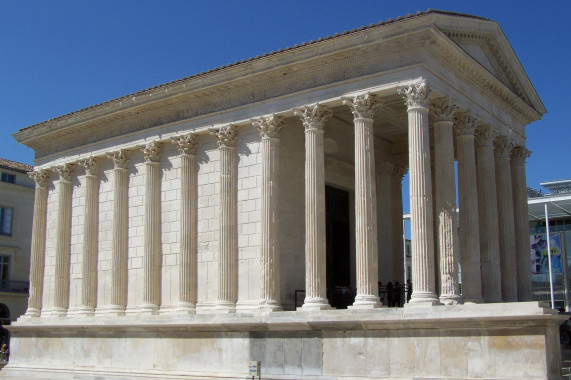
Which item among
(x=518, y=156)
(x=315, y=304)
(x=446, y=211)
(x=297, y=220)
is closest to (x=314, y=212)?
(x=297, y=220)

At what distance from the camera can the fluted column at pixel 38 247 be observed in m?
30.0

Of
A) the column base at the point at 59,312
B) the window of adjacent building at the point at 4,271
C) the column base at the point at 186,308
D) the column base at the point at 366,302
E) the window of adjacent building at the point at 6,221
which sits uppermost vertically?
the window of adjacent building at the point at 6,221

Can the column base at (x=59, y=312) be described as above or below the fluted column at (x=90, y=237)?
below

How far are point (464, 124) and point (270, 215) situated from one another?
697 cm

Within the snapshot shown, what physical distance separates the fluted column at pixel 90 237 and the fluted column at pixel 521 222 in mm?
16154

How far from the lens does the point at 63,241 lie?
1152 inches

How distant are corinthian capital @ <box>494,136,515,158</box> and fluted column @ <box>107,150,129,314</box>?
13.9m

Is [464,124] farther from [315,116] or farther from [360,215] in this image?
[360,215]

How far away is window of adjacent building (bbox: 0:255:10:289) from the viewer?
1902 inches

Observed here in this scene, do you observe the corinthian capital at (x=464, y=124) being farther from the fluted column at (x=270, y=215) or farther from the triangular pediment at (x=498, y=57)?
the fluted column at (x=270, y=215)

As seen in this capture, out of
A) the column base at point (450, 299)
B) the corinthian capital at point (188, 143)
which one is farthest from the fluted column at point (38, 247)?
the column base at point (450, 299)

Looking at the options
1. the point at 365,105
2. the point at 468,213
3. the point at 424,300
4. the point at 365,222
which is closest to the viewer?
the point at 424,300

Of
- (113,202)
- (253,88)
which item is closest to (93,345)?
(113,202)

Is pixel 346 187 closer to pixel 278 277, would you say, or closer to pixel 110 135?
pixel 278 277
